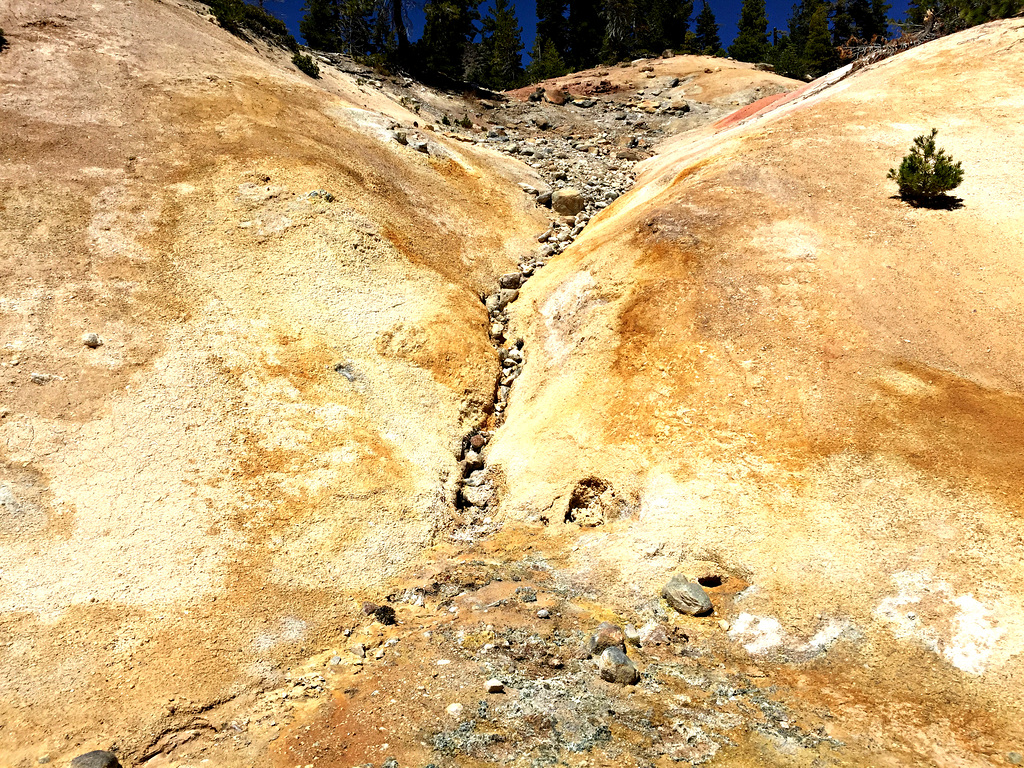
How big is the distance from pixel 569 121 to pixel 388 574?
144 ft

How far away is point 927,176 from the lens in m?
19.1

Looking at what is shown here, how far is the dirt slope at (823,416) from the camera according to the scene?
10.4 meters

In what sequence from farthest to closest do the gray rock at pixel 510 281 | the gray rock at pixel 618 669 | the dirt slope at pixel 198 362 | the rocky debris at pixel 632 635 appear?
the gray rock at pixel 510 281
the rocky debris at pixel 632 635
the dirt slope at pixel 198 362
the gray rock at pixel 618 669

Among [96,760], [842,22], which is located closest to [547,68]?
[842,22]

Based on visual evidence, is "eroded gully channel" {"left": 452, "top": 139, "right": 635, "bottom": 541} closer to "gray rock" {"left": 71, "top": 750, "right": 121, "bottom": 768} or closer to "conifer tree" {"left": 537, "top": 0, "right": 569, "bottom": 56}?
"gray rock" {"left": 71, "top": 750, "right": 121, "bottom": 768}

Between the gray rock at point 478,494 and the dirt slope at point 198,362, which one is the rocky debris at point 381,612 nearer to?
the dirt slope at point 198,362

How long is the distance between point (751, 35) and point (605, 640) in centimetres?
8554

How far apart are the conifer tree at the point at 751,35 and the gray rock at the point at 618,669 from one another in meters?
82.4

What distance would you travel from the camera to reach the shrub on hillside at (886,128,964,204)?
1895 centimetres

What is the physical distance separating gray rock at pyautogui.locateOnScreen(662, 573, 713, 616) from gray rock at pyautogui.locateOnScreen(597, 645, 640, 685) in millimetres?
1796

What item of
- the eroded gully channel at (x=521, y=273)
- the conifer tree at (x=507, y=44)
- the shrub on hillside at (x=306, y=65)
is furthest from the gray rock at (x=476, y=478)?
the conifer tree at (x=507, y=44)

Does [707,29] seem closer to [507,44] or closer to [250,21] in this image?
[507,44]

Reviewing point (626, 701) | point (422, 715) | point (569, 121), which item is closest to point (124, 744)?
point (422, 715)

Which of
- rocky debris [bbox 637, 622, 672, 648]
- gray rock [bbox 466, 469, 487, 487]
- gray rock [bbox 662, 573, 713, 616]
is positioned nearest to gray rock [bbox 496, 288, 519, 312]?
gray rock [bbox 466, 469, 487, 487]
